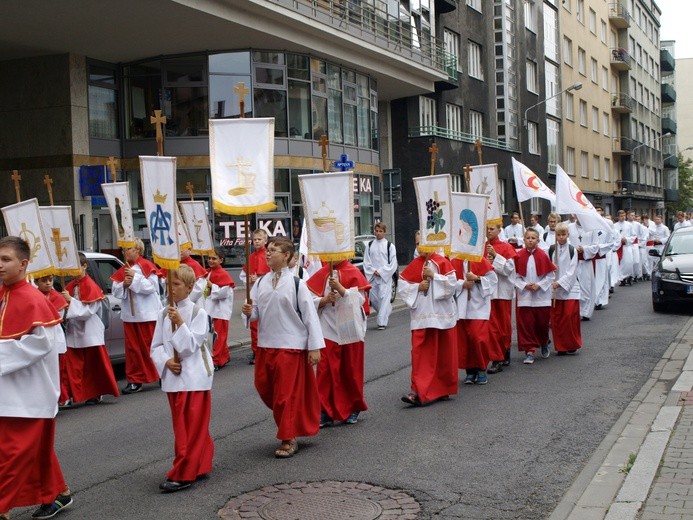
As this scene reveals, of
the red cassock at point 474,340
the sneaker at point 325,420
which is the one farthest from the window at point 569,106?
the sneaker at point 325,420

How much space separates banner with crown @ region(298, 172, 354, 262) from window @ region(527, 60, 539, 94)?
43.2m

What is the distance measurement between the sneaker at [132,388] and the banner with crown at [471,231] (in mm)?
4047

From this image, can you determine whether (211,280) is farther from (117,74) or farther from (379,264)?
(117,74)

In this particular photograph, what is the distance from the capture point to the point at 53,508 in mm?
5980

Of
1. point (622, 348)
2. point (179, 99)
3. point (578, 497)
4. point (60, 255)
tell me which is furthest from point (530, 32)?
point (578, 497)

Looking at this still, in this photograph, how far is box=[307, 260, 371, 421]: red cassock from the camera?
855 centimetres

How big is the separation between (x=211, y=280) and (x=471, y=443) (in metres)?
6.45

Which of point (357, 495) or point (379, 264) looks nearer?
point (357, 495)

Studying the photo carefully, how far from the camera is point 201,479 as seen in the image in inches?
267

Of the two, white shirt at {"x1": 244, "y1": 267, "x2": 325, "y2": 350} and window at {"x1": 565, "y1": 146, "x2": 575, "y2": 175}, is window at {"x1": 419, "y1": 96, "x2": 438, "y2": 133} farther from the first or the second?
white shirt at {"x1": 244, "y1": 267, "x2": 325, "y2": 350}

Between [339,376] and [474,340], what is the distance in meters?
2.49

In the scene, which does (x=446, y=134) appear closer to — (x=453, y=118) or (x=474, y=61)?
(x=453, y=118)

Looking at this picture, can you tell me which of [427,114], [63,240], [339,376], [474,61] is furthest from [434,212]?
[474,61]

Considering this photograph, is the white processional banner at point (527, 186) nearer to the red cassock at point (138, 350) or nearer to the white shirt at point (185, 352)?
the red cassock at point (138, 350)
